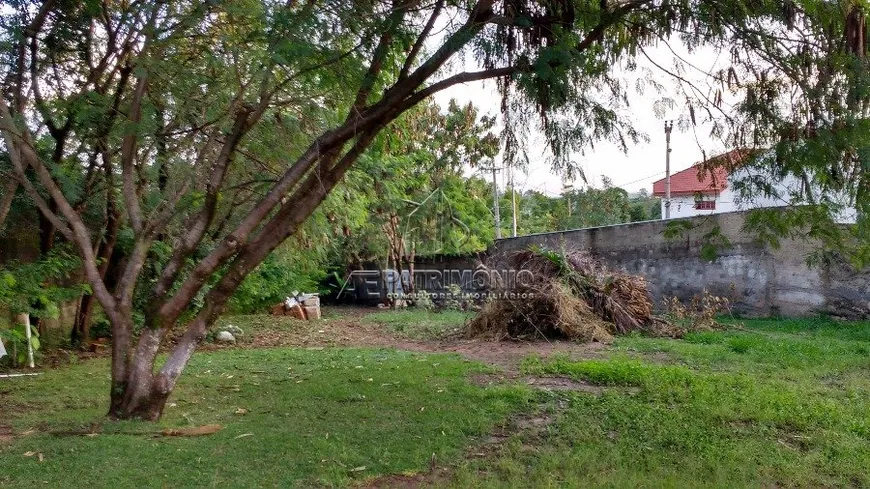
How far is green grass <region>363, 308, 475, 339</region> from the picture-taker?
470 inches

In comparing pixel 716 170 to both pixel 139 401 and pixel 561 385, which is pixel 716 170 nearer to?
pixel 561 385

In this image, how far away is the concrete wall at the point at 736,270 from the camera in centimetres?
1116

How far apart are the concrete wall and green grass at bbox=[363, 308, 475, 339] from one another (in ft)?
7.56

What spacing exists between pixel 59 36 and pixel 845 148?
806cm

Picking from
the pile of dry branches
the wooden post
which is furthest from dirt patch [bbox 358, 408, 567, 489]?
the wooden post

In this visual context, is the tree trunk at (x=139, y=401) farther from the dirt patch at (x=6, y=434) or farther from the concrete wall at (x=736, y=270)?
the concrete wall at (x=736, y=270)

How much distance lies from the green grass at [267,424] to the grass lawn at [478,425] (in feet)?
0.06

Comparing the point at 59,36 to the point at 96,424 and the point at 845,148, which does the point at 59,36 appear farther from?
the point at 845,148

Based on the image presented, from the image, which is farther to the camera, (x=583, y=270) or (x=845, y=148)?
(x=583, y=270)

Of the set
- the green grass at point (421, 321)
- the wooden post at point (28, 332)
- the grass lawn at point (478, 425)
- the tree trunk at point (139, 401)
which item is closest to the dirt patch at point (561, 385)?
the grass lawn at point (478, 425)

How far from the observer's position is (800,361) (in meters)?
7.70

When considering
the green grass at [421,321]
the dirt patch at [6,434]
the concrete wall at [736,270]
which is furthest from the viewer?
the green grass at [421,321]

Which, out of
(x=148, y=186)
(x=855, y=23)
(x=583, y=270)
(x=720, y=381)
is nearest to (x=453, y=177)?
(x=583, y=270)

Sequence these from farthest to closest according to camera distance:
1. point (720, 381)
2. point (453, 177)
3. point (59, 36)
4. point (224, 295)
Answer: point (453, 177)
point (59, 36)
point (720, 381)
point (224, 295)
